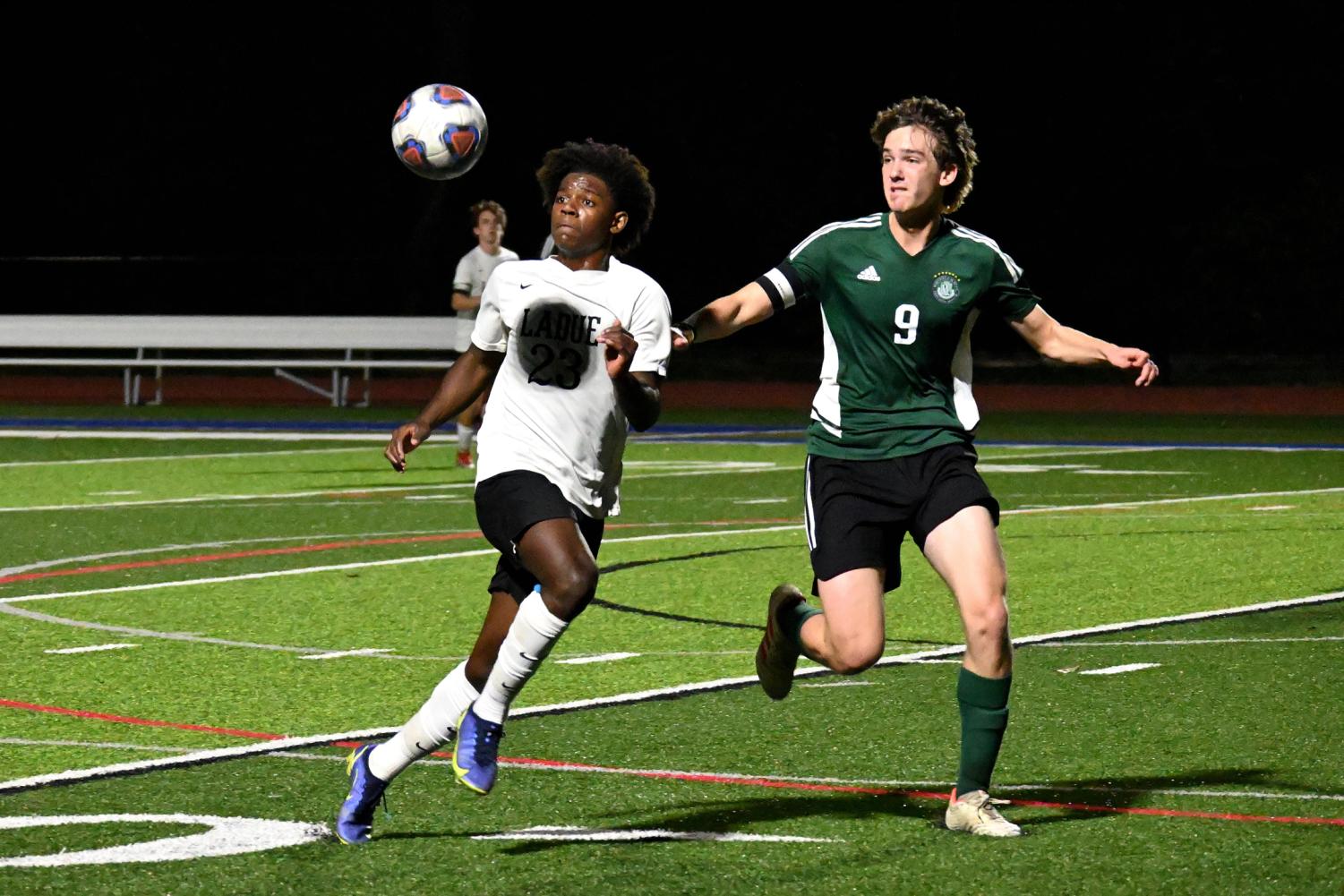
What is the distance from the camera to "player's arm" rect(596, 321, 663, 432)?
5.75 metres

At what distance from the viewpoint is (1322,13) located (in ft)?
115

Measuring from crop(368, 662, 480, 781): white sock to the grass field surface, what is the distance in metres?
0.22

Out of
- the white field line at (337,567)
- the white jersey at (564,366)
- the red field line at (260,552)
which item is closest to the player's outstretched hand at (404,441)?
the white jersey at (564,366)

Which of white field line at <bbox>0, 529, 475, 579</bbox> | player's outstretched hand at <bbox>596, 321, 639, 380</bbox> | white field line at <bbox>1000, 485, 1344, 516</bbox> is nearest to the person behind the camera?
player's outstretched hand at <bbox>596, 321, 639, 380</bbox>

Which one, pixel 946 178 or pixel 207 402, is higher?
pixel 946 178

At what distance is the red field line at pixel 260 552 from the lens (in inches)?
481

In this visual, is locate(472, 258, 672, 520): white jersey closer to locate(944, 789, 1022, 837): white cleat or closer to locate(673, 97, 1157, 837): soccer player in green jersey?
locate(673, 97, 1157, 837): soccer player in green jersey

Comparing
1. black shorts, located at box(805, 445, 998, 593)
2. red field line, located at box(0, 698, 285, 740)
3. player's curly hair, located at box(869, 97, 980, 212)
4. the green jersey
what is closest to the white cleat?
black shorts, located at box(805, 445, 998, 593)

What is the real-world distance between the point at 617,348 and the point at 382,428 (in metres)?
20.2

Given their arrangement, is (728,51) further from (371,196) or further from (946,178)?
(946,178)

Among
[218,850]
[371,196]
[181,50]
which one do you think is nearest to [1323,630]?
[218,850]

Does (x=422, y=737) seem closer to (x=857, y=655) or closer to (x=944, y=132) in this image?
(x=857, y=655)

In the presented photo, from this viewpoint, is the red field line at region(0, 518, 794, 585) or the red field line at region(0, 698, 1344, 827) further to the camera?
the red field line at region(0, 518, 794, 585)

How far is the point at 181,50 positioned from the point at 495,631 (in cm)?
3874
